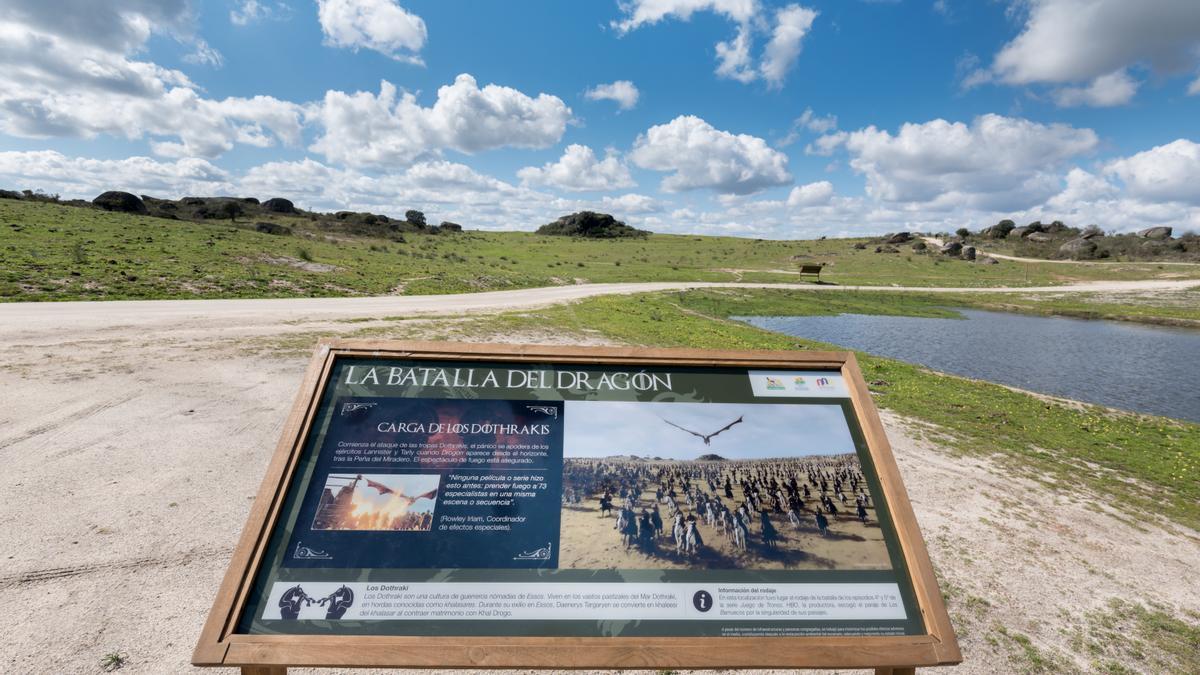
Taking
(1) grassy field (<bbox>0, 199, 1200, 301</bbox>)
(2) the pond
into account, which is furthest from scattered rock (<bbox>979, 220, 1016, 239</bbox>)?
(2) the pond

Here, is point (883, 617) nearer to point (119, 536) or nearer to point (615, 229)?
point (119, 536)

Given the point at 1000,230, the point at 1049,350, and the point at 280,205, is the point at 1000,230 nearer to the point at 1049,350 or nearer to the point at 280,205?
the point at 1049,350

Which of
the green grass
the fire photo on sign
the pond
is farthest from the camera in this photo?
the pond

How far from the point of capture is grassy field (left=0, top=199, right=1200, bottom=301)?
2388 cm

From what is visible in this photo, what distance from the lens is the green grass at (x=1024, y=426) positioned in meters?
8.82

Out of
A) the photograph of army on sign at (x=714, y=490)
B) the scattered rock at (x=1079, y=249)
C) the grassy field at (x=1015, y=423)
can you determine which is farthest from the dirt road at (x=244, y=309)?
the scattered rock at (x=1079, y=249)

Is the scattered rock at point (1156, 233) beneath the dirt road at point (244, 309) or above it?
above

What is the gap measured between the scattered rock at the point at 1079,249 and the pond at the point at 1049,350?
182ft

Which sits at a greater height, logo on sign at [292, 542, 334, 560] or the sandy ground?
logo on sign at [292, 542, 334, 560]

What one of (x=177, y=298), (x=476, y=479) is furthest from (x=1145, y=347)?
(x=177, y=298)

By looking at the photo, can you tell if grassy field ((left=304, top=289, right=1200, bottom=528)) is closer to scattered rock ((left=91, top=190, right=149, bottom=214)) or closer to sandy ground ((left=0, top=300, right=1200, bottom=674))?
sandy ground ((left=0, top=300, right=1200, bottom=674))

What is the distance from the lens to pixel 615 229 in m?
113

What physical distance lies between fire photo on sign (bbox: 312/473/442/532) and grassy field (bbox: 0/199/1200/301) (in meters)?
24.8

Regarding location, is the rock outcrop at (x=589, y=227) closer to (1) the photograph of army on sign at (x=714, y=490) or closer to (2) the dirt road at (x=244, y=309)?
(2) the dirt road at (x=244, y=309)
